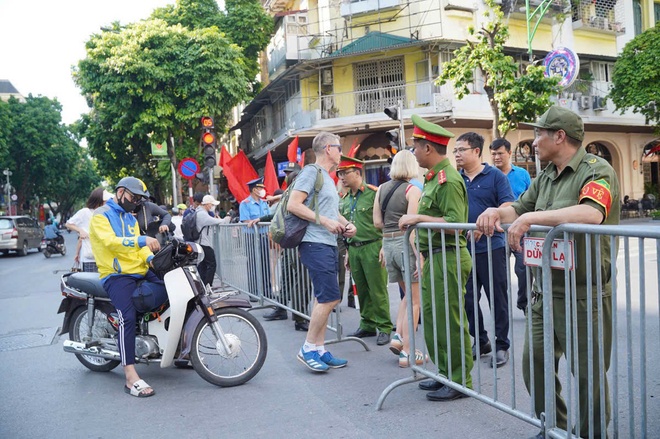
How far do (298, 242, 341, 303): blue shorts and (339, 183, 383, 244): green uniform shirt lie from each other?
1181 millimetres

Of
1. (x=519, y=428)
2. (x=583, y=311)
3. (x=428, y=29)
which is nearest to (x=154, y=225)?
(x=519, y=428)

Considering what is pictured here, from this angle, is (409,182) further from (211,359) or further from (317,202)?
(211,359)

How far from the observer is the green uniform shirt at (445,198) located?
442cm

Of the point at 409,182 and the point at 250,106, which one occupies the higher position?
the point at 250,106

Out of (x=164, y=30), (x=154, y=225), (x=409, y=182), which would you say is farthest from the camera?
(x=164, y=30)

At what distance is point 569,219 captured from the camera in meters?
2.91

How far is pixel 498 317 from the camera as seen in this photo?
17.1 ft

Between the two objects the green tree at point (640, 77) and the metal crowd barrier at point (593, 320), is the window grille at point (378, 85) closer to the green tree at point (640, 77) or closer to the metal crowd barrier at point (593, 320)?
the green tree at point (640, 77)

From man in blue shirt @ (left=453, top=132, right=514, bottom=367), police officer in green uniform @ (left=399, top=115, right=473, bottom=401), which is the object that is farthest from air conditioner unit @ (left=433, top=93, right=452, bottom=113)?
police officer in green uniform @ (left=399, top=115, right=473, bottom=401)

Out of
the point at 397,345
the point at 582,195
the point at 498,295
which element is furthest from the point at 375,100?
the point at 582,195

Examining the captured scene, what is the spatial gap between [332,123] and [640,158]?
16764 mm

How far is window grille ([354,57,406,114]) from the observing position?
24.4 m

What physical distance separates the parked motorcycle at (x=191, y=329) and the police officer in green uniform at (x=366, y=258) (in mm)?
1629

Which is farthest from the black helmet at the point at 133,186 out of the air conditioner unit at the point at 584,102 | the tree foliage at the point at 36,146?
the tree foliage at the point at 36,146
